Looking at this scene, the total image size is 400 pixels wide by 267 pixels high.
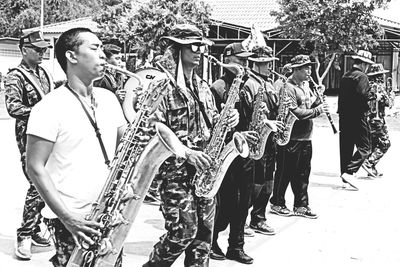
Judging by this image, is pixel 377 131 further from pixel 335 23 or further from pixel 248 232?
pixel 335 23

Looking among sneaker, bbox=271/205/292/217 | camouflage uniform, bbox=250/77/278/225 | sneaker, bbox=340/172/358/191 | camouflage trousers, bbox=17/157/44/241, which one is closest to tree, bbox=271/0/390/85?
sneaker, bbox=340/172/358/191

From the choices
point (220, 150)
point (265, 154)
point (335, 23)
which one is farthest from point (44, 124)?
point (335, 23)

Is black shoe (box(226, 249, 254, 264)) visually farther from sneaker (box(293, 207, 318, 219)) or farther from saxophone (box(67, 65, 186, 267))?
saxophone (box(67, 65, 186, 267))

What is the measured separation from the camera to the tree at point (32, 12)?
4344 centimetres

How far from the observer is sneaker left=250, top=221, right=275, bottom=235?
6.73m

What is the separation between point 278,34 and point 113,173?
2670 centimetres

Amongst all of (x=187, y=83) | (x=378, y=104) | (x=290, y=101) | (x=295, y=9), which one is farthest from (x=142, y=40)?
(x=187, y=83)

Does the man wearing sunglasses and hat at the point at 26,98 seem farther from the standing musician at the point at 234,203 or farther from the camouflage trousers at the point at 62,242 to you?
the camouflage trousers at the point at 62,242

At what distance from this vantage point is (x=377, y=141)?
10.7 m

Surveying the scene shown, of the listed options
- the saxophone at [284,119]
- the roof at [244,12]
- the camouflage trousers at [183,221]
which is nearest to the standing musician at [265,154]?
the saxophone at [284,119]

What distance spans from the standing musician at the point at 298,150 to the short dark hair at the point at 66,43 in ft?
14.3

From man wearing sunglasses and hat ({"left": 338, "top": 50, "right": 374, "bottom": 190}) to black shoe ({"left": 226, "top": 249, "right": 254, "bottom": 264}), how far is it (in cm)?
417

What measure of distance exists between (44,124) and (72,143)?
178 millimetres

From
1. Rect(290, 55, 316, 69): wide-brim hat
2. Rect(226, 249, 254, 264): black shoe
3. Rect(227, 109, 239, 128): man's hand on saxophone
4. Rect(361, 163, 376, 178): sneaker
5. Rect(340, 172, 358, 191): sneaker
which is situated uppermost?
Rect(290, 55, 316, 69): wide-brim hat
